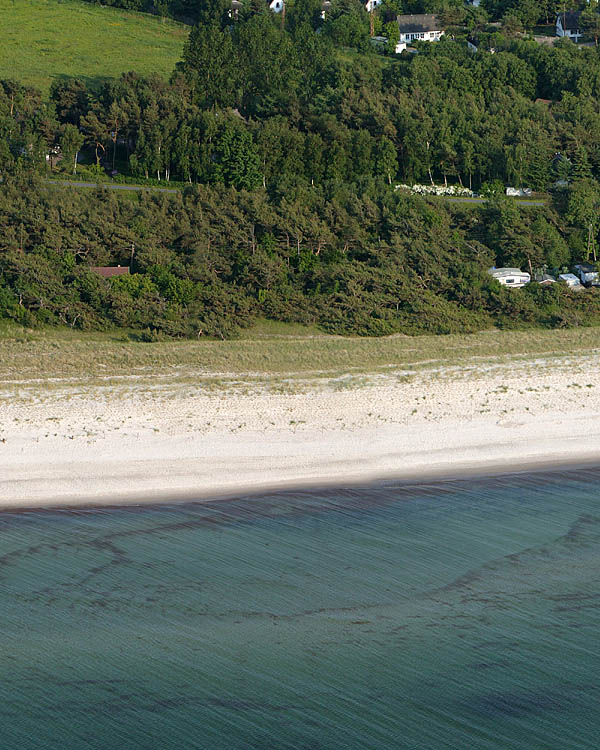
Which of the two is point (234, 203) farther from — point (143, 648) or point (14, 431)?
point (143, 648)

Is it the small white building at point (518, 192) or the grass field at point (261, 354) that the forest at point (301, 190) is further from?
the grass field at point (261, 354)

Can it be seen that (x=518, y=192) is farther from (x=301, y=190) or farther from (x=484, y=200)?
(x=301, y=190)

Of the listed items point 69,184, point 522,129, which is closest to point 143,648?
point 69,184

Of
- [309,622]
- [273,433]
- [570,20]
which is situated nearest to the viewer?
[309,622]

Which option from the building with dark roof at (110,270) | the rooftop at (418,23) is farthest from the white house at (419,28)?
the building with dark roof at (110,270)

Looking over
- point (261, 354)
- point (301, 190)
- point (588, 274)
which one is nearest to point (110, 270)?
point (261, 354)

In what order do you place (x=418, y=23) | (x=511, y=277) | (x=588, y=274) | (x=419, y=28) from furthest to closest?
(x=418, y=23) → (x=419, y=28) → (x=588, y=274) → (x=511, y=277)

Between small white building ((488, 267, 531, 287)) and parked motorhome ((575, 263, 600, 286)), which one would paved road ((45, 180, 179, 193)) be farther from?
parked motorhome ((575, 263, 600, 286))
